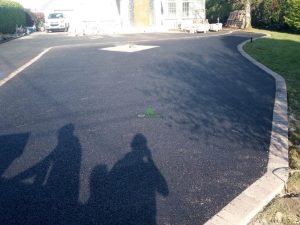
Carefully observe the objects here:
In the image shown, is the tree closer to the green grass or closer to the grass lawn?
the green grass

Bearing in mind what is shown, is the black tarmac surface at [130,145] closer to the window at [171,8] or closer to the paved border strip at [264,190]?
the paved border strip at [264,190]

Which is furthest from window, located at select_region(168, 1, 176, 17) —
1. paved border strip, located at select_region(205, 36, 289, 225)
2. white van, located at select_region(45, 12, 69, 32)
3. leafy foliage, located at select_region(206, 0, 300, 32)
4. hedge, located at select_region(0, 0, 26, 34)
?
paved border strip, located at select_region(205, 36, 289, 225)

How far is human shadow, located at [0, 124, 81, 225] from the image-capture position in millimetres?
4043

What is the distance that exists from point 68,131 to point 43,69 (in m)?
7.73

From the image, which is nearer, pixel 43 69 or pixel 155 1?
pixel 43 69

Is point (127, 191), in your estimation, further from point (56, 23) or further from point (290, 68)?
point (56, 23)

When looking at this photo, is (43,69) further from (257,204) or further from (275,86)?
(257,204)

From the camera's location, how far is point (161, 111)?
780cm

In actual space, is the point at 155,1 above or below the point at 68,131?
above

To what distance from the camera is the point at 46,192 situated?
15.0 ft


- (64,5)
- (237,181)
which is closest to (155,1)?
(64,5)

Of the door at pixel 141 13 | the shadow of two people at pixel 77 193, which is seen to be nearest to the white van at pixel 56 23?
the door at pixel 141 13

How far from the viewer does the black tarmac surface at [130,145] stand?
4227mm

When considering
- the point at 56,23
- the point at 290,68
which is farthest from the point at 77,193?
the point at 56,23
